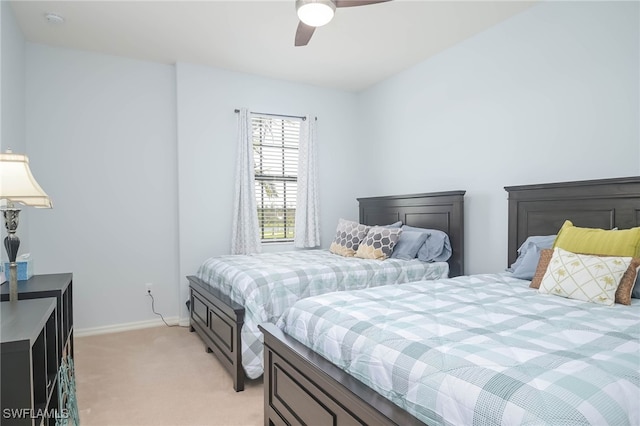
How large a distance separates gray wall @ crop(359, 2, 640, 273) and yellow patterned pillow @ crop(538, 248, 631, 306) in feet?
2.85

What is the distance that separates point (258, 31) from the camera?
132 inches

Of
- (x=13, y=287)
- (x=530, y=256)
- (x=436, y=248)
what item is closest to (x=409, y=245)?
(x=436, y=248)

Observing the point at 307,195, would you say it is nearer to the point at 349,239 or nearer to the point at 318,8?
the point at 349,239

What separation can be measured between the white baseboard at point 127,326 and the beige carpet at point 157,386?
18 cm

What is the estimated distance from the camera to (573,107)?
109 inches

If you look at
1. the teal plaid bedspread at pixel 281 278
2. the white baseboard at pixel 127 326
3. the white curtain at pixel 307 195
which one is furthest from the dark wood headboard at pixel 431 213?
the white baseboard at pixel 127 326

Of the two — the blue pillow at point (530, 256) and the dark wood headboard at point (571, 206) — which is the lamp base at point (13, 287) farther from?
the dark wood headboard at point (571, 206)

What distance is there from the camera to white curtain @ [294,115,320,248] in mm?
4668

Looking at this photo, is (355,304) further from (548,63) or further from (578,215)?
(548,63)

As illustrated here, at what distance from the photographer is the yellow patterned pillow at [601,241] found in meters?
2.06

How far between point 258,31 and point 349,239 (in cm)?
211

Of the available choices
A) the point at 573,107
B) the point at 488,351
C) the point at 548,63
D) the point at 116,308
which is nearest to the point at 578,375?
the point at 488,351

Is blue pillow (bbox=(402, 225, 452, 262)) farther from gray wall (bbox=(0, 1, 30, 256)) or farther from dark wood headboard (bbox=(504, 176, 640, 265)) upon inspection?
gray wall (bbox=(0, 1, 30, 256))

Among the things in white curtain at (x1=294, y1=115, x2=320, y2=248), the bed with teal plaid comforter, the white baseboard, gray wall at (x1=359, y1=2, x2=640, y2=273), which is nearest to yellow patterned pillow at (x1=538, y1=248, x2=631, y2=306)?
the bed with teal plaid comforter
